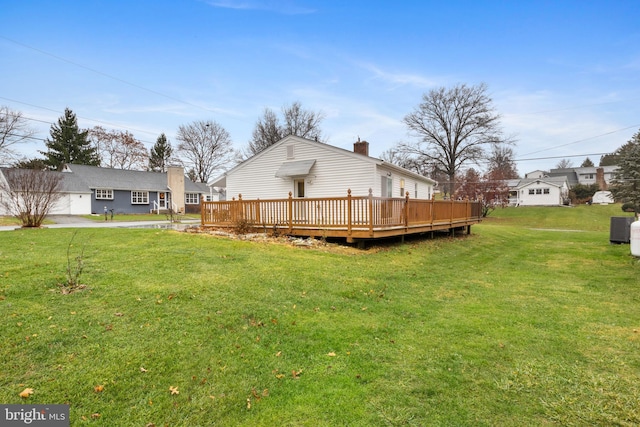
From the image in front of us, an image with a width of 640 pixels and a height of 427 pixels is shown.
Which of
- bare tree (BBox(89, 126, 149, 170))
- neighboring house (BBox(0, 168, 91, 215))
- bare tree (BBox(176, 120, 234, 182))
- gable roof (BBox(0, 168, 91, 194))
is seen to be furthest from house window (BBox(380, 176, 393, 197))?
bare tree (BBox(89, 126, 149, 170))

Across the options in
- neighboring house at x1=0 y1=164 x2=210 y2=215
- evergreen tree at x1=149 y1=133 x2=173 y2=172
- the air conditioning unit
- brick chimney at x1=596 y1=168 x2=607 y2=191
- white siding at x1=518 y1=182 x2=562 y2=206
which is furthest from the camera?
brick chimney at x1=596 y1=168 x2=607 y2=191

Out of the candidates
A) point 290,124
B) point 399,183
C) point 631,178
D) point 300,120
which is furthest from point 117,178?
point 631,178

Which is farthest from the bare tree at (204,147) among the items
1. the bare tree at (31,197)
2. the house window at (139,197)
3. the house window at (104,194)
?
the bare tree at (31,197)

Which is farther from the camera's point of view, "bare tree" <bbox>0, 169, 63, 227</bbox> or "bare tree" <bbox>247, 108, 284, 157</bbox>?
"bare tree" <bbox>247, 108, 284, 157</bbox>

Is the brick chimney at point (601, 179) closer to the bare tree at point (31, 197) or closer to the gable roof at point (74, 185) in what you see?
the bare tree at point (31, 197)

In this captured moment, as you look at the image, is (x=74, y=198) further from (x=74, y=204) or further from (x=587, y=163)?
(x=587, y=163)

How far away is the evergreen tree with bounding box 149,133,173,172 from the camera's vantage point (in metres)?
48.0

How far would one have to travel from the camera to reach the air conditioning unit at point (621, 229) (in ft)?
43.4

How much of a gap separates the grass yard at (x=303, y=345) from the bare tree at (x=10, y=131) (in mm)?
33104

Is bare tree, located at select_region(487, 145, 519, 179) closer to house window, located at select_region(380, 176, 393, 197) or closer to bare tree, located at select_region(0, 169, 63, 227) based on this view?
house window, located at select_region(380, 176, 393, 197)

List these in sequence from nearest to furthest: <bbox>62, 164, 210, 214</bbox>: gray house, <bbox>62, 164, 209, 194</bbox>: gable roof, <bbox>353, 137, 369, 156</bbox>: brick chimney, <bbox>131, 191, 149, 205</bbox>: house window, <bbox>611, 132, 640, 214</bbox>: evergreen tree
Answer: <bbox>353, 137, 369, 156</bbox>: brick chimney → <bbox>611, 132, 640, 214</bbox>: evergreen tree → <bbox>62, 164, 210, 214</bbox>: gray house → <bbox>62, 164, 209, 194</bbox>: gable roof → <bbox>131, 191, 149, 205</bbox>: house window

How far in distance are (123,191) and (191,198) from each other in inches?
295

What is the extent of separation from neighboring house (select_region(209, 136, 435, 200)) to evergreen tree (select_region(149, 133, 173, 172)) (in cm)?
3698

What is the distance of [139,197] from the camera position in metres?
32.9
